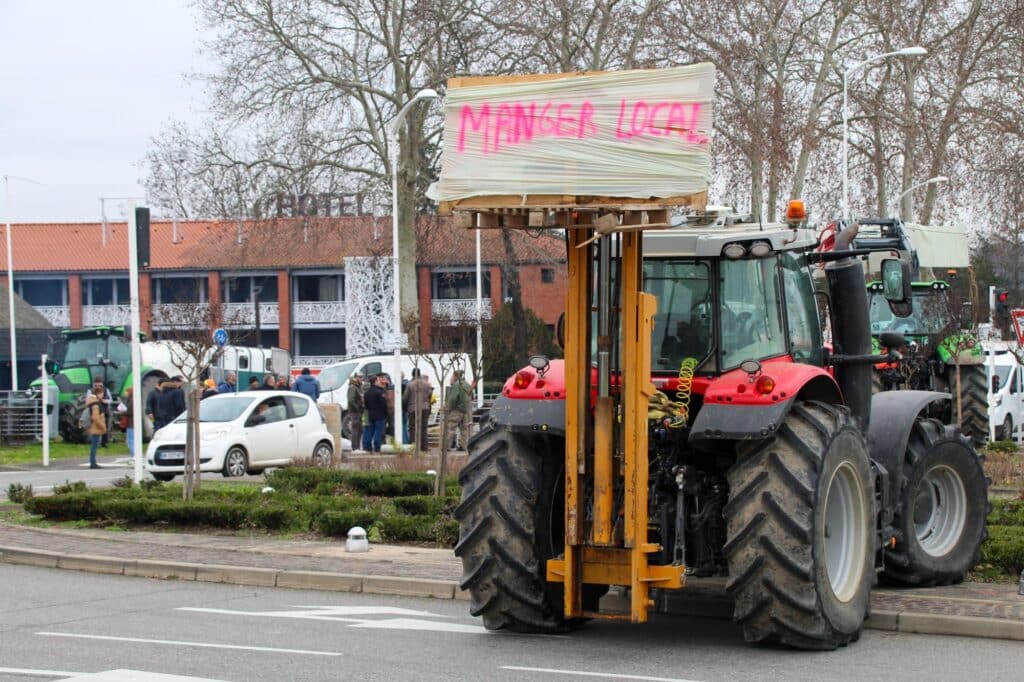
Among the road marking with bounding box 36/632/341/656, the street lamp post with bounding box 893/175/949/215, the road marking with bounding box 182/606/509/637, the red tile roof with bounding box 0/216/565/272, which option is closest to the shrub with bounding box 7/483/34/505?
the road marking with bounding box 182/606/509/637

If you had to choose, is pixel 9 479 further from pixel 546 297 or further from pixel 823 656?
pixel 546 297

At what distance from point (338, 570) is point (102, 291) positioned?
72.1 metres

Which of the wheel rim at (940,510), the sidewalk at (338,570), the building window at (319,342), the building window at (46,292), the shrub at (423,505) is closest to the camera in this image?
the sidewalk at (338,570)

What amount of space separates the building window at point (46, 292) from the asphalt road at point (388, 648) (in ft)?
239

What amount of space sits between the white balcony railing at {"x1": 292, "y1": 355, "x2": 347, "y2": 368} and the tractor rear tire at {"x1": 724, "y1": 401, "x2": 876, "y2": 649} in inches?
2751

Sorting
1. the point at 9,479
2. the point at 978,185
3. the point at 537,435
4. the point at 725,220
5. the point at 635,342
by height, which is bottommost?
the point at 9,479

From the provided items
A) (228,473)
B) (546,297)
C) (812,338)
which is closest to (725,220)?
(812,338)

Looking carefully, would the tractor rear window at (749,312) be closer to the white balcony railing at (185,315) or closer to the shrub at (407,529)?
the shrub at (407,529)

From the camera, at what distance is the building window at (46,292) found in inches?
3226

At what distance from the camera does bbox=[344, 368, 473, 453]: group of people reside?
100ft

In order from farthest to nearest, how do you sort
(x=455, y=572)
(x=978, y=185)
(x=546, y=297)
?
Result: (x=546, y=297) → (x=978, y=185) → (x=455, y=572)

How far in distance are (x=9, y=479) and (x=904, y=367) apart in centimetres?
1641

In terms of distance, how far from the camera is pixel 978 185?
49625 millimetres

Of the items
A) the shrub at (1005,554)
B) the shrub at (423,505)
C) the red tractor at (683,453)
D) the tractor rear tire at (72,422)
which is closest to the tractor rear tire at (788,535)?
the red tractor at (683,453)
